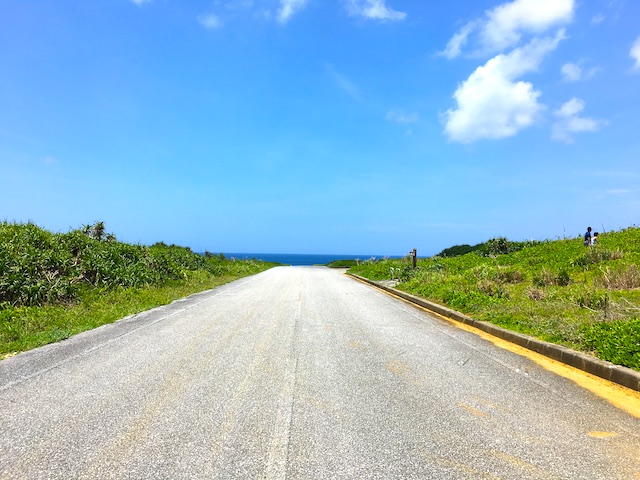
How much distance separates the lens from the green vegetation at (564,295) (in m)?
7.03

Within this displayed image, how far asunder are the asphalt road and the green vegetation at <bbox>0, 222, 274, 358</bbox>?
2285 mm

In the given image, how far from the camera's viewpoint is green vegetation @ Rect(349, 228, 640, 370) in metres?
7.03

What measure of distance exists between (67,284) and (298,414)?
446 inches

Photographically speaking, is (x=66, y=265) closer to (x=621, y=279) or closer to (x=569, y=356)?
(x=569, y=356)

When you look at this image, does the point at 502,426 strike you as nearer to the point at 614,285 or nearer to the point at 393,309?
the point at 393,309

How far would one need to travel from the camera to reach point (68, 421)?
4176 millimetres

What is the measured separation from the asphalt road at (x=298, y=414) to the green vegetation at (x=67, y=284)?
7.50 feet

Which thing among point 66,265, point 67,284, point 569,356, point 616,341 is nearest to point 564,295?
point 616,341

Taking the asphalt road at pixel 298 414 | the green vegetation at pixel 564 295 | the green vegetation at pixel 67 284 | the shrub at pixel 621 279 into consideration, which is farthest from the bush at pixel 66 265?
the shrub at pixel 621 279

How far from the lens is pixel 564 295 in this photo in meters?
11.5

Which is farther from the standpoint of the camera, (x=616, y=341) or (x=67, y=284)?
(x=67, y=284)

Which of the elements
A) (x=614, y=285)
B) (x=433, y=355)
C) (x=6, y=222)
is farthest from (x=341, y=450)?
(x=6, y=222)

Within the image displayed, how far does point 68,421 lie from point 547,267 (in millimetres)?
17152

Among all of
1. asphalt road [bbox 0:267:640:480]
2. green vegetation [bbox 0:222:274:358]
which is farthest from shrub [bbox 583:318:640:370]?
green vegetation [bbox 0:222:274:358]
